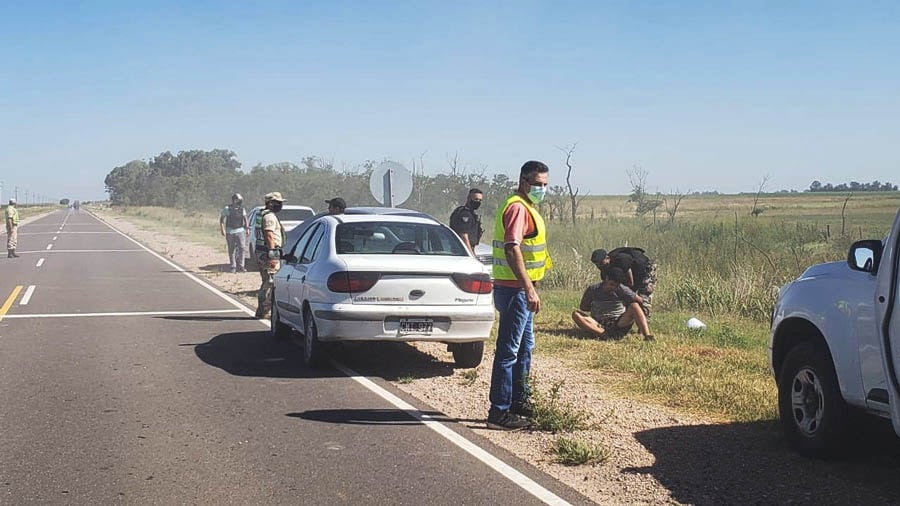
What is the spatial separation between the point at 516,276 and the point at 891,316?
2651mm

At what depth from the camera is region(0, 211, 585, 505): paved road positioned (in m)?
5.72

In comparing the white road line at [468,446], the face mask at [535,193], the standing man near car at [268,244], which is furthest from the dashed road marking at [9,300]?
the face mask at [535,193]

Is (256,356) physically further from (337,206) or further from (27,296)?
(27,296)

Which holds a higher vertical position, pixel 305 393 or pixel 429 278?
pixel 429 278

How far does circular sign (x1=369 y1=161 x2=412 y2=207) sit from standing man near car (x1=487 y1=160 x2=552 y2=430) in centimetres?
1029

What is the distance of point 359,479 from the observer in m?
5.95

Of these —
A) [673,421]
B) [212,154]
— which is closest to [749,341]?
[673,421]

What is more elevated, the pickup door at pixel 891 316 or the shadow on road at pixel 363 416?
the pickup door at pixel 891 316

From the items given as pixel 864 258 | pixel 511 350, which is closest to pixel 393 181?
pixel 511 350

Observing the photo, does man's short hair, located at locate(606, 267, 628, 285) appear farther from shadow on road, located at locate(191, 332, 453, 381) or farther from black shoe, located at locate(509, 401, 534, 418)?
black shoe, located at locate(509, 401, 534, 418)

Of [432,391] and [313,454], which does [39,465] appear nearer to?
[313,454]

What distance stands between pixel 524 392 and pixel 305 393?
2.13m

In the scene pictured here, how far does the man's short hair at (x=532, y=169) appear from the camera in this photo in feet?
24.0

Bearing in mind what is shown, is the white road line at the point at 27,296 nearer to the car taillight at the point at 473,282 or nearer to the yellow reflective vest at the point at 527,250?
the car taillight at the point at 473,282
